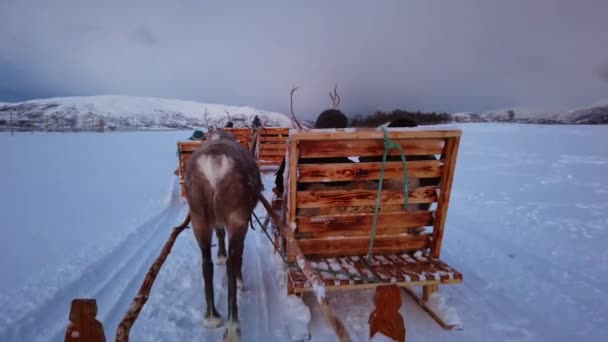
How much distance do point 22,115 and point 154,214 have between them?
189 metres

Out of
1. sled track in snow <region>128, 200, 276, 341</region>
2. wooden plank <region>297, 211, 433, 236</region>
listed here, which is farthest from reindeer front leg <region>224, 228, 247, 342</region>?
wooden plank <region>297, 211, 433, 236</region>

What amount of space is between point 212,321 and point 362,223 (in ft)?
6.10

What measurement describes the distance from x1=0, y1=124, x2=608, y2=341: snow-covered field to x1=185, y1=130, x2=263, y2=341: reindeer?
0.98 ft

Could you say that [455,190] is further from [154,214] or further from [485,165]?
[154,214]

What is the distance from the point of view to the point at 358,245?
130 inches

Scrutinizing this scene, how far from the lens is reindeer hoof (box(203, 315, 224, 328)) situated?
303 centimetres

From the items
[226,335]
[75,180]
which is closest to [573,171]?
[226,335]

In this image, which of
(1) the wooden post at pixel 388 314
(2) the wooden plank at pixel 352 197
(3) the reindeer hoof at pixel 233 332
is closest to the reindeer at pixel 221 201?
(3) the reindeer hoof at pixel 233 332

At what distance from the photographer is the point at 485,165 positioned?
12641mm

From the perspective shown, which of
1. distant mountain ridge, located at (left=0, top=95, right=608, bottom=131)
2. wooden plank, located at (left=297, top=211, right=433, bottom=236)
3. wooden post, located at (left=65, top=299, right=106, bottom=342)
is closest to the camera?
wooden post, located at (left=65, top=299, right=106, bottom=342)

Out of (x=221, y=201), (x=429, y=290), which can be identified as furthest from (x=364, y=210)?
(x=221, y=201)

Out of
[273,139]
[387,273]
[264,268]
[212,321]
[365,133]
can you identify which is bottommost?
[264,268]

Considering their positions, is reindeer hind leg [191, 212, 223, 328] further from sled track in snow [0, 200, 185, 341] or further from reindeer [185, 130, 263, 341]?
sled track in snow [0, 200, 185, 341]

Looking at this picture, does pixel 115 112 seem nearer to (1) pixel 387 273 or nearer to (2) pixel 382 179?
(2) pixel 382 179
